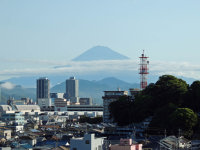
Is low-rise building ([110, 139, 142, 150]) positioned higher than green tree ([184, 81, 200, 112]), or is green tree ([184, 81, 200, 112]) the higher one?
green tree ([184, 81, 200, 112])

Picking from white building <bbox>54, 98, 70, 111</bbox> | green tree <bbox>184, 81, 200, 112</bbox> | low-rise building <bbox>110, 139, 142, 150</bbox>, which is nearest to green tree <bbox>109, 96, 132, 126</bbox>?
green tree <bbox>184, 81, 200, 112</bbox>

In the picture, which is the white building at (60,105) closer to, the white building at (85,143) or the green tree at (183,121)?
the green tree at (183,121)

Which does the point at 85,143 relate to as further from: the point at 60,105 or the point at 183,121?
the point at 60,105

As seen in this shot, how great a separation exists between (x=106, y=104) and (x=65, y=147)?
40754 mm

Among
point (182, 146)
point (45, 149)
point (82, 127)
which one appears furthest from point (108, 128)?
point (45, 149)

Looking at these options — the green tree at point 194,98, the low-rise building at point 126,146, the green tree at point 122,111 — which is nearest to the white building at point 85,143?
the low-rise building at point 126,146

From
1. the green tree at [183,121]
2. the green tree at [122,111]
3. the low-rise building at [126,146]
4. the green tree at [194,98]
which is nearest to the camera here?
the low-rise building at [126,146]

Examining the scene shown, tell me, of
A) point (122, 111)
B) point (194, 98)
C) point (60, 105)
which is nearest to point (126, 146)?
point (194, 98)

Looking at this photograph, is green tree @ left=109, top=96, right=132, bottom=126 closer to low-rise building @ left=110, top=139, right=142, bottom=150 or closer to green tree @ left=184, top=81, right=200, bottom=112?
green tree @ left=184, top=81, right=200, bottom=112

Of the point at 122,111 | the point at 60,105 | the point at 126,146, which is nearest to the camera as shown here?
the point at 126,146

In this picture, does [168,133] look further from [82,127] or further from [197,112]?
[82,127]

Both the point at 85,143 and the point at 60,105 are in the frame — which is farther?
the point at 60,105

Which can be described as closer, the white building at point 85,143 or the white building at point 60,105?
the white building at point 85,143

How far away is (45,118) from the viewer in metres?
103
